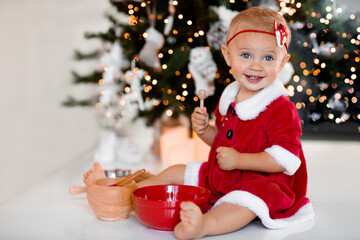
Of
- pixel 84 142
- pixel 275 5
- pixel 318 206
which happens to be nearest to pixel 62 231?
pixel 318 206

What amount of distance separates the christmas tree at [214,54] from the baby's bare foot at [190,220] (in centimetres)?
82

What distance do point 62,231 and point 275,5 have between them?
1.18m

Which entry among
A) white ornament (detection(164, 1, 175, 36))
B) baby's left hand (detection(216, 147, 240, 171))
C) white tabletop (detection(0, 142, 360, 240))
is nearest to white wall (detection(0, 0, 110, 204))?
white tabletop (detection(0, 142, 360, 240))

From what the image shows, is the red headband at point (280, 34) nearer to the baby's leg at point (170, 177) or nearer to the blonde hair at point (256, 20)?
the blonde hair at point (256, 20)

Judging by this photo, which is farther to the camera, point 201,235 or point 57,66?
point 57,66

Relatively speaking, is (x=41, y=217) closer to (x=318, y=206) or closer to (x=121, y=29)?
(x=318, y=206)

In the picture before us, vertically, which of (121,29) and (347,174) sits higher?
(121,29)

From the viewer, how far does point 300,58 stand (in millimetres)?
1702

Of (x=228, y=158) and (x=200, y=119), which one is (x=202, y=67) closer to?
(x=200, y=119)

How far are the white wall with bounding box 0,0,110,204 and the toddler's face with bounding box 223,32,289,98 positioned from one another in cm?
71

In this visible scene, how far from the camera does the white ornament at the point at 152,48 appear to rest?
1.70m

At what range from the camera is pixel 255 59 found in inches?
42.7

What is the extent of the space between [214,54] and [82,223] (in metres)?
0.90

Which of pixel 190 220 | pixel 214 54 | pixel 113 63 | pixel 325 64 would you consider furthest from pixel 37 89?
pixel 325 64
